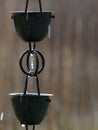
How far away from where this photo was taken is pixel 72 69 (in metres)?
2.70

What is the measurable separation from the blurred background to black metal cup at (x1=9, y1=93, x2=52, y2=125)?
693 mm

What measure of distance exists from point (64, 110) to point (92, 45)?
0.55 m

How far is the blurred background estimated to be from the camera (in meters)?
2.69

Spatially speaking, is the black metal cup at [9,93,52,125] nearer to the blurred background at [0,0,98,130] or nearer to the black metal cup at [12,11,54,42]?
the black metal cup at [12,11,54,42]

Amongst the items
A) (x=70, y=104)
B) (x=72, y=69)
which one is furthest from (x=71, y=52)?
(x=70, y=104)

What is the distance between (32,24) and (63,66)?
2.70 ft

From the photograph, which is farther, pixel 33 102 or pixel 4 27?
pixel 4 27

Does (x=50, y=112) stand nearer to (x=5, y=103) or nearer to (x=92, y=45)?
(x=5, y=103)

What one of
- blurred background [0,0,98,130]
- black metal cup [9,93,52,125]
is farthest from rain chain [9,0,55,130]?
blurred background [0,0,98,130]

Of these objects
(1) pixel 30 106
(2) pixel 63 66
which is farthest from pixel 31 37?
(2) pixel 63 66

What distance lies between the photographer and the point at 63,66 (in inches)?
106

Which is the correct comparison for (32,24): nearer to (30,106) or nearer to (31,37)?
(31,37)

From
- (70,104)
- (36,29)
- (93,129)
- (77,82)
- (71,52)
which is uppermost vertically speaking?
(36,29)

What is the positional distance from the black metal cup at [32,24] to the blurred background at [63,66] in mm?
730
